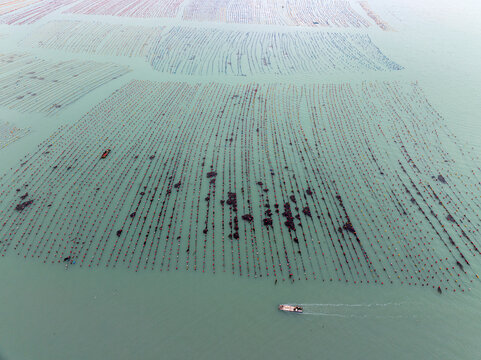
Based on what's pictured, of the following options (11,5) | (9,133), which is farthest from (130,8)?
(9,133)

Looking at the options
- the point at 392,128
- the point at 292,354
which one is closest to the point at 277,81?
the point at 392,128

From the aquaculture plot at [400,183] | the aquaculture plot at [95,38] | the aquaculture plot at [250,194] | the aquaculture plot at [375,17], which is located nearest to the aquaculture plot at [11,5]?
the aquaculture plot at [95,38]

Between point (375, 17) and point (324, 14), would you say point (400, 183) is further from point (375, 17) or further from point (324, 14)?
point (324, 14)

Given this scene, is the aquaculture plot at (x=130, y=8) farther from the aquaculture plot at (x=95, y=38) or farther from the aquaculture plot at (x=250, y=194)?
the aquaculture plot at (x=250, y=194)

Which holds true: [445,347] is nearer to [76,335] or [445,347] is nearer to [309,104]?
[76,335]

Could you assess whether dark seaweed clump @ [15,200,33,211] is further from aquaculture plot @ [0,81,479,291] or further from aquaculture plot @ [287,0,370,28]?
aquaculture plot @ [287,0,370,28]

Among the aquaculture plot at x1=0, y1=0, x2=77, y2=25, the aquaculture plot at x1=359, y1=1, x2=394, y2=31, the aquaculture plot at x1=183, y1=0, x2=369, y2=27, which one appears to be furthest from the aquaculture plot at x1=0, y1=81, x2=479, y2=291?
the aquaculture plot at x1=0, y1=0, x2=77, y2=25
